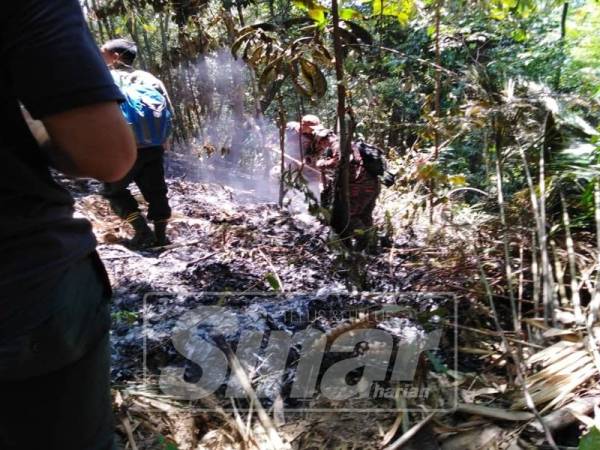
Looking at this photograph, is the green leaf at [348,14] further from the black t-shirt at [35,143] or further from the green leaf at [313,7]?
the black t-shirt at [35,143]

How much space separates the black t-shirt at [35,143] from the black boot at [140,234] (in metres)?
2.89

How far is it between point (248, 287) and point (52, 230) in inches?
81.7

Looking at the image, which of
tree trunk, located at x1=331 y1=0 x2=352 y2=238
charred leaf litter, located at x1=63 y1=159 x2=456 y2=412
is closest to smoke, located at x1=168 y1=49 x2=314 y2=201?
charred leaf litter, located at x1=63 y1=159 x2=456 y2=412

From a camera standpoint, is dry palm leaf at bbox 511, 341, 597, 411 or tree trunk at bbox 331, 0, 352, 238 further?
tree trunk at bbox 331, 0, 352, 238

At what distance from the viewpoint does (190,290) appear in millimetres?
2883

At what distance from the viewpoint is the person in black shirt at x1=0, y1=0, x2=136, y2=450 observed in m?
0.75

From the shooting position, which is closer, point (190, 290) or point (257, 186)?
point (190, 290)

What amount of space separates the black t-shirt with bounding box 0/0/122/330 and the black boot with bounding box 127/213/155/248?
9.49 feet

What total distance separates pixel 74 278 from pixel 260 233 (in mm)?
2956

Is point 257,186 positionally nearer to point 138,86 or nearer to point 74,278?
point 138,86

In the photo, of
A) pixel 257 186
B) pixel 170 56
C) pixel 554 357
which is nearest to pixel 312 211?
pixel 554 357

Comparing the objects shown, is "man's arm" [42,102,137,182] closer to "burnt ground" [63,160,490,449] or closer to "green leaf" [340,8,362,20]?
"burnt ground" [63,160,490,449]

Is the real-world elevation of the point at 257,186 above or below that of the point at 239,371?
below

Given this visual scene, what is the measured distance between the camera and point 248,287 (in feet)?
9.61
